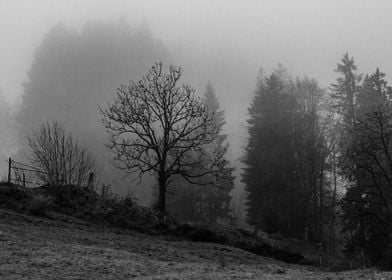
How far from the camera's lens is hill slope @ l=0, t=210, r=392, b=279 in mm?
6473

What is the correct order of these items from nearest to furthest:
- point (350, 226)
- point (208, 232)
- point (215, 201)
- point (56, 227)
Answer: point (56, 227) → point (208, 232) → point (350, 226) → point (215, 201)

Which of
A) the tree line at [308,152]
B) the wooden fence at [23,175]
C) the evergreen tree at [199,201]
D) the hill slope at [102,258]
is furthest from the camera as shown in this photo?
the evergreen tree at [199,201]

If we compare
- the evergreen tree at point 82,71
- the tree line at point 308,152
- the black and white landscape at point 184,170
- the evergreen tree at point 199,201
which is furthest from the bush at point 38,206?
the evergreen tree at point 82,71

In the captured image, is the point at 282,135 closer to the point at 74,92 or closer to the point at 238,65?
the point at 74,92

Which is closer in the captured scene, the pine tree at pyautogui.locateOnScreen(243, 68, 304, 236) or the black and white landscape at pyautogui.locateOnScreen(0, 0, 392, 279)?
the black and white landscape at pyautogui.locateOnScreen(0, 0, 392, 279)

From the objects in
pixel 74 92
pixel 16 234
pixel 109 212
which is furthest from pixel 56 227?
pixel 74 92

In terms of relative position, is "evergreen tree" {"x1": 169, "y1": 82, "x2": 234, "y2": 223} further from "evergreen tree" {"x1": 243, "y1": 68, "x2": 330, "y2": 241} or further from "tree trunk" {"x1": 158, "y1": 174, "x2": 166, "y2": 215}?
"tree trunk" {"x1": 158, "y1": 174, "x2": 166, "y2": 215}

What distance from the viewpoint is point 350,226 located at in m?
29.1

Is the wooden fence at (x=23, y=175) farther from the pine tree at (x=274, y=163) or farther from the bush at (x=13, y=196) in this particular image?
the pine tree at (x=274, y=163)

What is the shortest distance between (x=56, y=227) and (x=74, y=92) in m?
A: 58.0

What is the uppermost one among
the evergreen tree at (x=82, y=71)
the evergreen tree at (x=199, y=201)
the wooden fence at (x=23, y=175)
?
the evergreen tree at (x=82, y=71)

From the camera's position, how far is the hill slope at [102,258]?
6473mm

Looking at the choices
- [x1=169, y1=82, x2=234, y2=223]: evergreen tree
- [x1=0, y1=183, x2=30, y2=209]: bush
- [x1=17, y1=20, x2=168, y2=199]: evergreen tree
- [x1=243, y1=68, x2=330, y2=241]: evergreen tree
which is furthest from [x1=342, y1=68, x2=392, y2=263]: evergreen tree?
[x1=17, y1=20, x2=168, y2=199]: evergreen tree

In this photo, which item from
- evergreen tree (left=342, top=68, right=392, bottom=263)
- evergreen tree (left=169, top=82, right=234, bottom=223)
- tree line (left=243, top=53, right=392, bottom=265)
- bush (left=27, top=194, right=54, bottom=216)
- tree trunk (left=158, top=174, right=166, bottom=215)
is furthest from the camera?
evergreen tree (left=169, top=82, right=234, bottom=223)
